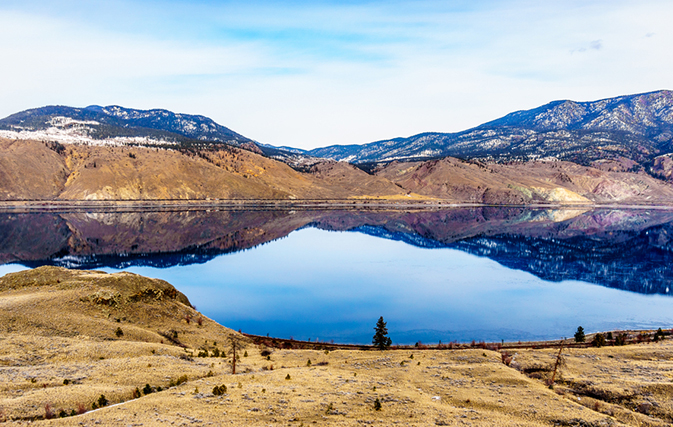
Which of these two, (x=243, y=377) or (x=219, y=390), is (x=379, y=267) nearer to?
(x=243, y=377)

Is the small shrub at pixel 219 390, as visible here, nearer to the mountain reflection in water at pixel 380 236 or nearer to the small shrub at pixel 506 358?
the small shrub at pixel 506 358

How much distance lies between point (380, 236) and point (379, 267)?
128ft

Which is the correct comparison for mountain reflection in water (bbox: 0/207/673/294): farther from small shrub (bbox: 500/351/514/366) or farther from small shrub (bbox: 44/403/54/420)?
small shrub (bbox: 44/403/54/420)

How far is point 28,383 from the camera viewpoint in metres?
19.9

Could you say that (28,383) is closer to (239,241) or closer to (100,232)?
(239,241)

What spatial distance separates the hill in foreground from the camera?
18672mm

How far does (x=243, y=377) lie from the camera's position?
78.5ft

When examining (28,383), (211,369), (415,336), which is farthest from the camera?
(415,336)

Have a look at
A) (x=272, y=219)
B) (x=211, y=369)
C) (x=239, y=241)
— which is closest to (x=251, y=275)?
(x=239, y=241)

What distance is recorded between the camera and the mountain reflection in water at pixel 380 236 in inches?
3214

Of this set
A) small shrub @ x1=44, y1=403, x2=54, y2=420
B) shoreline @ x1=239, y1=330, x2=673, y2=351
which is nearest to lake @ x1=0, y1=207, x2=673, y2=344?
shoreline @ x1=239, y1=330, x2=673, y2=351

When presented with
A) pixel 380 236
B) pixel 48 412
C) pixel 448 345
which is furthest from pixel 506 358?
pixel 380 236

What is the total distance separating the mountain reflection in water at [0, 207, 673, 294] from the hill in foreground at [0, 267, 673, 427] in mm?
46492

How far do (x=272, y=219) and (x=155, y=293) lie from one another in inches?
4409
